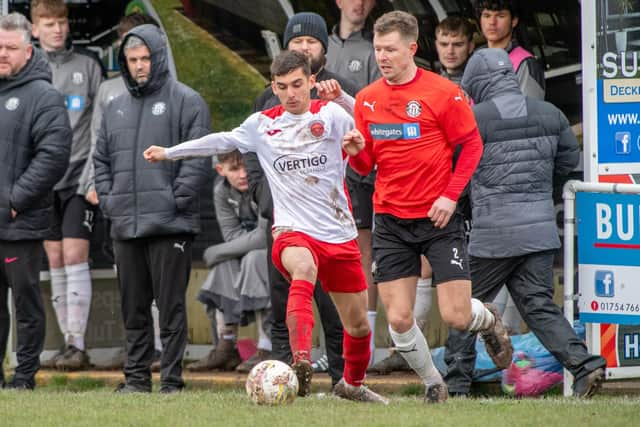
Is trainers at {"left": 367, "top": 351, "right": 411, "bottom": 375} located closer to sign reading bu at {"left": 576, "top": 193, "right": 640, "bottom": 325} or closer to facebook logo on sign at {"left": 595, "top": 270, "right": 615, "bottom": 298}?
sign reading bu at {"left": 576, "top": 193, "right": 640, "bottom": 325}

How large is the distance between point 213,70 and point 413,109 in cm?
454

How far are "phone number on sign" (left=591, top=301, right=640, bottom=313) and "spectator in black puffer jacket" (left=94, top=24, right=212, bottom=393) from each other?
2.99m

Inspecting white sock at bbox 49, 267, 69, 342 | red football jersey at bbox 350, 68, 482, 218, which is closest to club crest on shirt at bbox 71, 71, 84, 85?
white sock at bbox 49, 267, 69, 342

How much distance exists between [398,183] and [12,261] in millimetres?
3493

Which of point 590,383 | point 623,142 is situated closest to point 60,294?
point 590,383

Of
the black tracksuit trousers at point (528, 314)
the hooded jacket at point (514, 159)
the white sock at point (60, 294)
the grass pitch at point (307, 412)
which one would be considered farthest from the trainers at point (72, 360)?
the hooded jacket at point (514, 159)

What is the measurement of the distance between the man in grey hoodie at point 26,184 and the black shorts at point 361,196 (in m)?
2.20

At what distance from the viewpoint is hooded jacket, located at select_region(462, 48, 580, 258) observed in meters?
9.50

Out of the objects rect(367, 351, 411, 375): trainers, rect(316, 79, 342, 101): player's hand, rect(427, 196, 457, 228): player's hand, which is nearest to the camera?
rect(427, 196, 457, 228): player's hand

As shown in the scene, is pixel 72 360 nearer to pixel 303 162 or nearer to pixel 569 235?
pixel 303 162

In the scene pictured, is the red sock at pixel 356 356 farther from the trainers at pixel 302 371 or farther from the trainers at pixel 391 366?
the trainers at pixel 391 366

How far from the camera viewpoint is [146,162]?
33.9ft

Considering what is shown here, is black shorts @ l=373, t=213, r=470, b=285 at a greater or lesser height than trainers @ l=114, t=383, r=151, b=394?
greater

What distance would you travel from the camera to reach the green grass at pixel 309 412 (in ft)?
24.1
